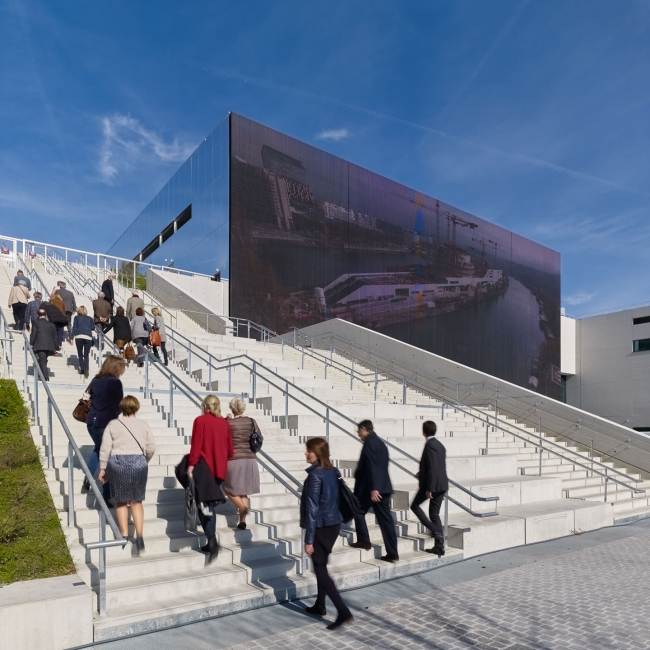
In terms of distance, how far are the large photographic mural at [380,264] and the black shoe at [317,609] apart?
64.8 ft

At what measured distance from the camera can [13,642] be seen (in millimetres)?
3879

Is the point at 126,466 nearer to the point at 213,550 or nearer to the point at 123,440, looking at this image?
the point at 123,440

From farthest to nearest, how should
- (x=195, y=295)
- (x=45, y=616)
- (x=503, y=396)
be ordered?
(x=195, y=295) < (x=503, y=396) < (x=45, y=616)

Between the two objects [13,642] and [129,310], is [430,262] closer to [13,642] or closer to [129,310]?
[129,310]

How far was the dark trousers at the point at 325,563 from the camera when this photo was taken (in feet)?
15.2

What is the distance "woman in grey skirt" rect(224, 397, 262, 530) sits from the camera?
6.00m

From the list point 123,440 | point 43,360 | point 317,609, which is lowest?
point 317,609

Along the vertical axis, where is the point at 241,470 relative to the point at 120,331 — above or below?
below

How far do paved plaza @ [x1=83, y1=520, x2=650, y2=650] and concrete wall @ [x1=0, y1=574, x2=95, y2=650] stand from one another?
24cm

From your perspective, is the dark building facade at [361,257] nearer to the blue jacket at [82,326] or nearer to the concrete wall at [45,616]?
the blue jacket at [82,326]

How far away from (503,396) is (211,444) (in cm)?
1231

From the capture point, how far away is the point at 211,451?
18.3ft

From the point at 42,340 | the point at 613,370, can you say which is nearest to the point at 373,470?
the point at 42,340

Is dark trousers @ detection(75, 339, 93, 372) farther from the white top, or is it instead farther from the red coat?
the red coat
